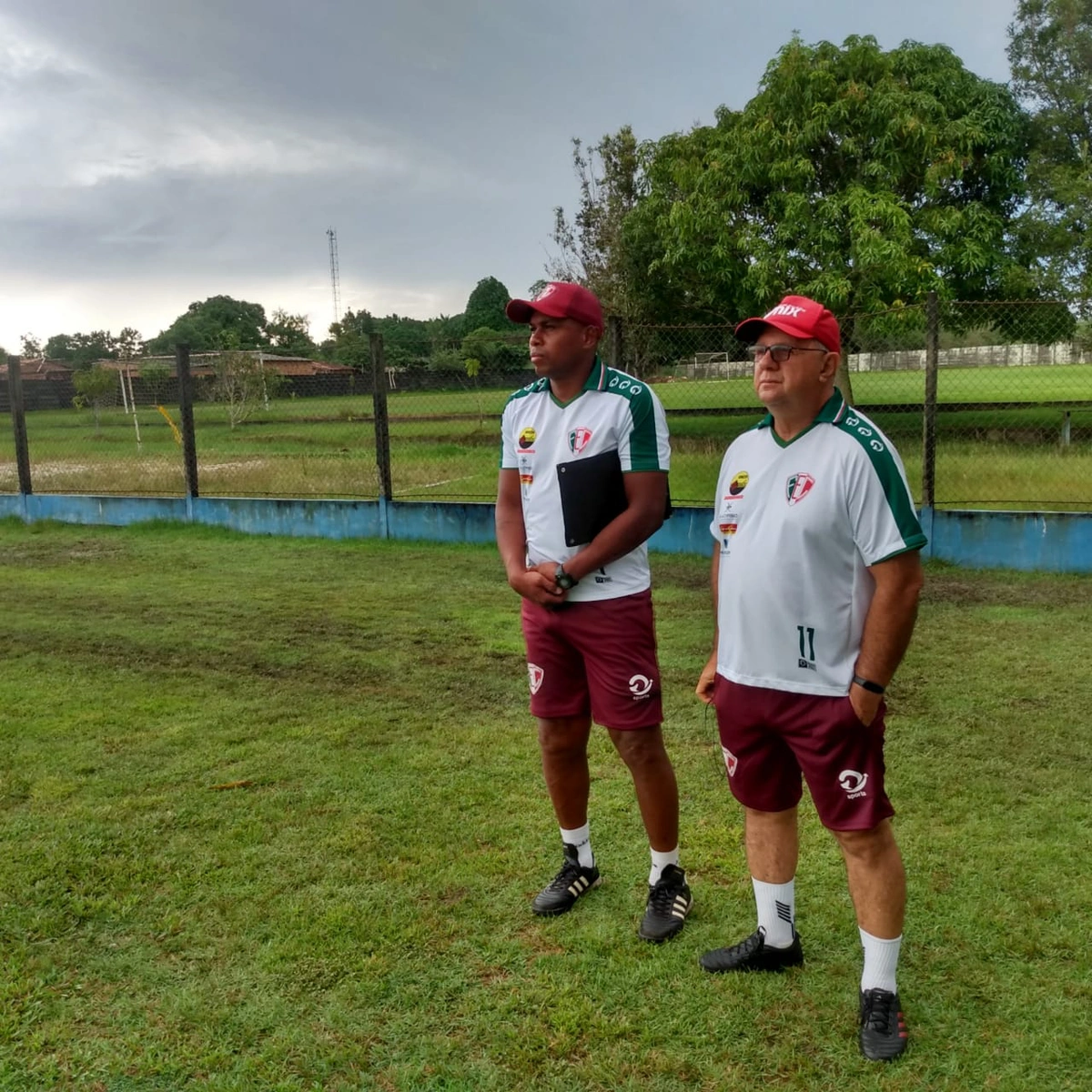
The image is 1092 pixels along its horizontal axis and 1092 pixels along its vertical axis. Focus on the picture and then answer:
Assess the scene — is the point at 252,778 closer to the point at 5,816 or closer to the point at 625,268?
the point at 5,816

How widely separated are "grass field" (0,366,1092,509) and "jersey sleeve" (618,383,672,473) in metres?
6.12

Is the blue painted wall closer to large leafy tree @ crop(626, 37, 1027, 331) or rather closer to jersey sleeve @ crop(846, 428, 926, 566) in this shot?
jersey sleeve @ crop(846, 428, 926, 566)

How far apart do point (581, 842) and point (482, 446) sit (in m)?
8.85

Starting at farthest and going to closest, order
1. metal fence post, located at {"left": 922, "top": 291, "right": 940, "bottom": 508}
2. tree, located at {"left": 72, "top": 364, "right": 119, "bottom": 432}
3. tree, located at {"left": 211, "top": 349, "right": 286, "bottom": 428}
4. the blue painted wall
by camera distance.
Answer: tree, located at {"left": 72, "top": 364, "right": 119, "bottom": 432}, tree, located at {"left": 211, "top": 349, "right": 286, "bottom": 428}, metal fence post, located at {"left": 922, "top": 291, "right": 940, "bottom": 508}, the blue painted wall

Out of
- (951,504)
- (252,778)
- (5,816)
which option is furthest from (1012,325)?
(5,816)

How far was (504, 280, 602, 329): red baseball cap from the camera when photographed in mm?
2848

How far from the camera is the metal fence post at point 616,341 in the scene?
29.2 ft

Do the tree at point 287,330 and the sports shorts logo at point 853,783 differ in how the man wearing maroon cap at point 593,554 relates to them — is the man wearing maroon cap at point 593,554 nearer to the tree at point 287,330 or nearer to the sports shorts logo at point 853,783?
the sports shorts logo at point 853,783

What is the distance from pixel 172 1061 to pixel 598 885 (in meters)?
1.35

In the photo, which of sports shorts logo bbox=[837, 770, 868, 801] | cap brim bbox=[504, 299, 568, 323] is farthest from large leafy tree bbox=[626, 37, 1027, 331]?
sports shorts logo bbox=[837, 770, 868, 801]

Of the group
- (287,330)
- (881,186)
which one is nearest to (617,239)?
(881,186)

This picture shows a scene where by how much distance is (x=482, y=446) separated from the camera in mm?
11703

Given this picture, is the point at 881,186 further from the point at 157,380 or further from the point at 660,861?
the point at 660,861

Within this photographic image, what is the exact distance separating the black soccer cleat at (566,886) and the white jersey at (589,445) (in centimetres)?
90
